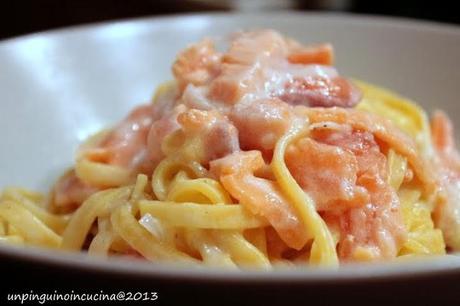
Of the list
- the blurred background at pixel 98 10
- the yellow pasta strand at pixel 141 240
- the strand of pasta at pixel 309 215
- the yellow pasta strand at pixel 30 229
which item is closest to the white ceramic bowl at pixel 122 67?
the yellow pasta strand at pixel 30 229

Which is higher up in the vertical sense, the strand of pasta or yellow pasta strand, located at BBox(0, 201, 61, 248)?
the strand of pasta

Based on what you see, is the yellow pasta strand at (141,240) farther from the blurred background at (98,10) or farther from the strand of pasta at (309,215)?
the blurred background at (98,10)

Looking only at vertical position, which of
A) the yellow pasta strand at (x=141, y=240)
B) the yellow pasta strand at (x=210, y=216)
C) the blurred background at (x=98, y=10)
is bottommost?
the blurred background at (x=98, y=10)

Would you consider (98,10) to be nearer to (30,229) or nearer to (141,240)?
(30,229)

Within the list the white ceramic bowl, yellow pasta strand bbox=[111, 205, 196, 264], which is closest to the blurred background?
the white ceramic bowl

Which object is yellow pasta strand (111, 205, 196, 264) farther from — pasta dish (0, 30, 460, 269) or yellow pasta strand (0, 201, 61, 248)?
yellow pasta strand (0, 201, 61, 248)

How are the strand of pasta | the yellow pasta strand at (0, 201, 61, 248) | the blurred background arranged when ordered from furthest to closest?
the blurred background
the yellow pasta strand at (0, 201, 61, 248)
the strand of pasta
